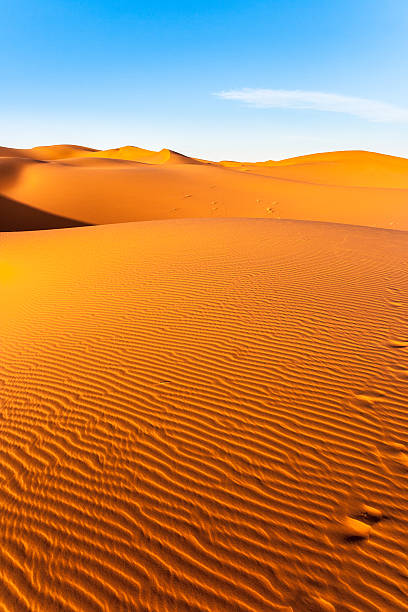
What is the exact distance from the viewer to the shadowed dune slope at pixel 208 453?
2.38m

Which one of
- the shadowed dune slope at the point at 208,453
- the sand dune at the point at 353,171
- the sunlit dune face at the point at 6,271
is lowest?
the shadowed dune slope at the point at 208,453

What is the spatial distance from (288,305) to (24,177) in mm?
28195

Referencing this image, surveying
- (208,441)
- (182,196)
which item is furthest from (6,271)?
(182,196)

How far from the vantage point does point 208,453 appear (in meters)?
3.24

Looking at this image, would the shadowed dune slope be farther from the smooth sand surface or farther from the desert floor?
the smooth sand surface

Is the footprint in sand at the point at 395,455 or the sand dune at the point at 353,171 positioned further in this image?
the sand dune at the point at 353,171

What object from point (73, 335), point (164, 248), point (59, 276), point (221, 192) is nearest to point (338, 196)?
point (221, 192)

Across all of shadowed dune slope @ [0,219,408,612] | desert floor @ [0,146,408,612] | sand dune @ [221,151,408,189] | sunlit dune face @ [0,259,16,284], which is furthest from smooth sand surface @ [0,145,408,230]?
sand dune @ [221,151,408,189]

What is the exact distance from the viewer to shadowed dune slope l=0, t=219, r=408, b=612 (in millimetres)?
2381

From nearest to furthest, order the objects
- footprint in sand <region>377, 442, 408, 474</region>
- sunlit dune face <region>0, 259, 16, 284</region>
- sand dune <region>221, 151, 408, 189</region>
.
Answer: footprint in sand <region>377, 442, 408, 474</region>
sunlit dune face <region>0, 259, 16, 284</region>
sand dune <region>221, 151, 408, 189</region>

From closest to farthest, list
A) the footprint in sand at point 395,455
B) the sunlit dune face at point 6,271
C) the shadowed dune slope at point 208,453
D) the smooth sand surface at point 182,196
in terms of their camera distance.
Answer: the shadowed dune slope at point 208,453 → the footprint in sand at point 395,455 → the sunlit dune face at point 6,271 → the smooth sand surface at point 182,196

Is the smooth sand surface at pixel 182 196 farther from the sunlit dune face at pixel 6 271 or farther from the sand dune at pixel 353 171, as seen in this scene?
the sand dune at pixel 353 171

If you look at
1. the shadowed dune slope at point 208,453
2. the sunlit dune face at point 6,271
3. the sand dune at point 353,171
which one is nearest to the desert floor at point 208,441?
the shadowed dune slope at point 208,453

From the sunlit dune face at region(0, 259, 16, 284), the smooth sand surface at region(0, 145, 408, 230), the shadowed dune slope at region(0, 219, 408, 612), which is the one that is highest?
the smooth sand surface at region(0, 145, 408, 230)
